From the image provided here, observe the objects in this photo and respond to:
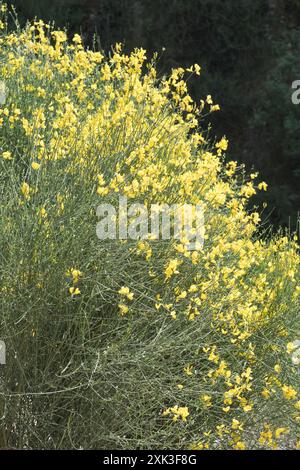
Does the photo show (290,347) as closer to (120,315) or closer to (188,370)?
(188,370)

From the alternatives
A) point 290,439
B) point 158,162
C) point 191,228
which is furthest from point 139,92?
point 290,439

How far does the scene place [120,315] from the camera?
11.5 feet

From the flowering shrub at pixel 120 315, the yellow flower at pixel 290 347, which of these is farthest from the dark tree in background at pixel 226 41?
the yellow flower at pixel 290 347

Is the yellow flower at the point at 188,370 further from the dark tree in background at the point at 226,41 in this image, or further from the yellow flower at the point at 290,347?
the dark tree in background at the point at 226,41

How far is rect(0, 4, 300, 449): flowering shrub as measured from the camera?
335 centimetres

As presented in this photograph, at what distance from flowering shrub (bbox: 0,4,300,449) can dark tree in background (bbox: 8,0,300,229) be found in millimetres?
5653

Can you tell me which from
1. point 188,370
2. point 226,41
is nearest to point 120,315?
point 188,370

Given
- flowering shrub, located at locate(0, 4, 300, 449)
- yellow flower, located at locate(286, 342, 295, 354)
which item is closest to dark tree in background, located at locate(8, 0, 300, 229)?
flowering shrub, located at locate(0, 4, 300, 449)

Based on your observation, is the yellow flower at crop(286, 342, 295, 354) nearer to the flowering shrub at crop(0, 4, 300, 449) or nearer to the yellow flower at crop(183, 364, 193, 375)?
the flowering shrub at crop(0, 4, 300, 449)

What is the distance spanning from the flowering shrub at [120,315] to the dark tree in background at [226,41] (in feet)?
18.5

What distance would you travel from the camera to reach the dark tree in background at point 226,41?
31.6 ft

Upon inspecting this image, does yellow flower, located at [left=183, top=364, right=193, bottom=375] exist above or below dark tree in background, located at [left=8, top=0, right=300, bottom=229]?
below

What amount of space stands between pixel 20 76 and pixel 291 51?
18.0 feet
